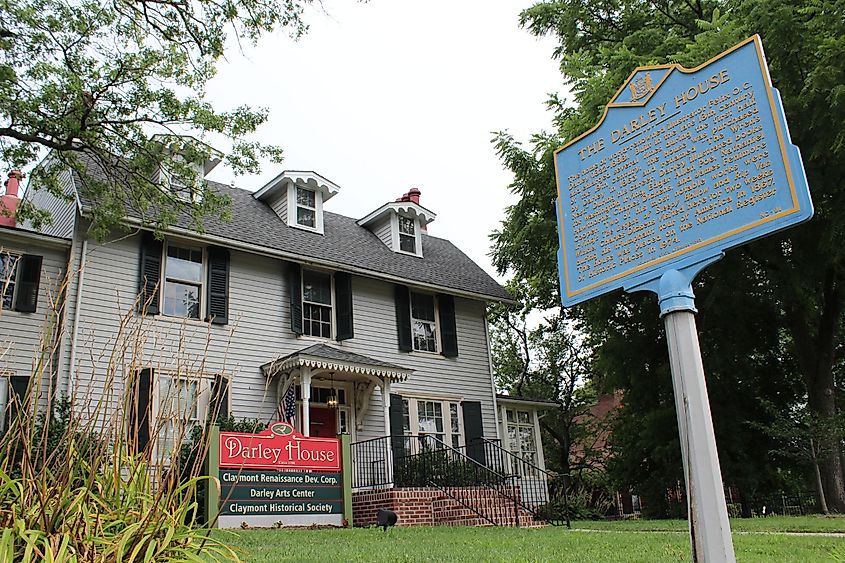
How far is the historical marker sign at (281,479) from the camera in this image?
9734mm

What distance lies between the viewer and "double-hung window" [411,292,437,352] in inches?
687

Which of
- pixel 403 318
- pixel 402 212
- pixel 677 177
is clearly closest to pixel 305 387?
pixel 403 318

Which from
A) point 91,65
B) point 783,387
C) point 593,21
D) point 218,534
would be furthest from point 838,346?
point 91,65

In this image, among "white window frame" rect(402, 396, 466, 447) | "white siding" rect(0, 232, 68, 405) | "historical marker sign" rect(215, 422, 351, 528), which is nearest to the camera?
"historical marker sign" rect(215, 422, 351, 528)

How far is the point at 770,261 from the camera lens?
1342 cm

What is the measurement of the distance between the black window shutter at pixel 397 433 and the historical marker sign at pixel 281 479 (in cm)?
353

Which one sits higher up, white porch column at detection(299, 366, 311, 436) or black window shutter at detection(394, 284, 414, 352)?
black window shutter at detection(394, 284, 414, 352)

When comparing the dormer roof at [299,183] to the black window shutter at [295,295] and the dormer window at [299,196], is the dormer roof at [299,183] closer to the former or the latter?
the dormer window at [299,196]

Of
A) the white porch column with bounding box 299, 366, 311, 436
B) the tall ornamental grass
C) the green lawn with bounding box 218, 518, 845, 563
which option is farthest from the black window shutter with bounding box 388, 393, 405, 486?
the tall ornamental grass

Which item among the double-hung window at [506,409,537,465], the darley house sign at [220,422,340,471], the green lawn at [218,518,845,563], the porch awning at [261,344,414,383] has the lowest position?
the green lawn at [218,518,845,563]

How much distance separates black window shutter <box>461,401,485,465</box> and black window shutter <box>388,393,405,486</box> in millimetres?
1845

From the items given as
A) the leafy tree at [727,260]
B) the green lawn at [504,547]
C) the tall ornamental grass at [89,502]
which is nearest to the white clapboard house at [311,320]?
the leafy tree at [727,260]

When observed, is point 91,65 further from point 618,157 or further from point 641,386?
point 641,386

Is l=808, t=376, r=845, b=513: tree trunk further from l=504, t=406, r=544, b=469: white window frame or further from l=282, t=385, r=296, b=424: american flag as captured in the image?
l=282, t=385, r=296, b=424: american flag
